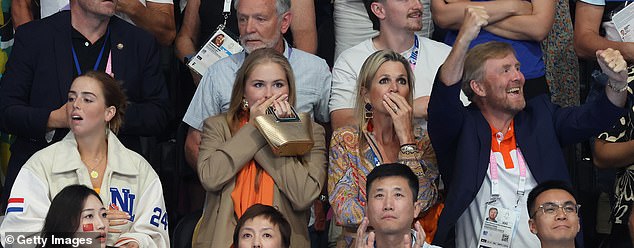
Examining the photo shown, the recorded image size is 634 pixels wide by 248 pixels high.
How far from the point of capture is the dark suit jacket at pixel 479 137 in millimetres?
6484

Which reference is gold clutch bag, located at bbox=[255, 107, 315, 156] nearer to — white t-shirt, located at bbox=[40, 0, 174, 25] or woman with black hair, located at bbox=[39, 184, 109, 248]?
Answer: woman with black hair, located at bbox=[39, 184, 109, 248]

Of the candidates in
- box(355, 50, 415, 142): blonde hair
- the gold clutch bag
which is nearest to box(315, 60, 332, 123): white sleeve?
box(355, 50, 415, 142): blonde hair

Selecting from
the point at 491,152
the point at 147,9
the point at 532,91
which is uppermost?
the point at 147,9

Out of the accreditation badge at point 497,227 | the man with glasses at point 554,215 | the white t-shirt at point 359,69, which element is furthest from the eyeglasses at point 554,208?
the white t-shirt at point 359,69

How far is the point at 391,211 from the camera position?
6195mm

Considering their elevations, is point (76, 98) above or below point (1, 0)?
below

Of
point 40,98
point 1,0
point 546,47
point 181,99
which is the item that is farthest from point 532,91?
point 1,0

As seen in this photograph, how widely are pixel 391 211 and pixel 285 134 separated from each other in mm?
678

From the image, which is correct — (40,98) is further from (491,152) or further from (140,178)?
(491,152)

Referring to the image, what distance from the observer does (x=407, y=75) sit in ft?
22.5

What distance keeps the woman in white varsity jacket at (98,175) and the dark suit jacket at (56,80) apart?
36 cm

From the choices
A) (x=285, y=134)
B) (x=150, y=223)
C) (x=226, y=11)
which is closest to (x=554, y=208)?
(x=285, y=134)

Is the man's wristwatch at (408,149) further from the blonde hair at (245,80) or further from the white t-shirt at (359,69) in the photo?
the blonde hair at (245,80)

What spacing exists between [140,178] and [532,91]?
2.17 metres
